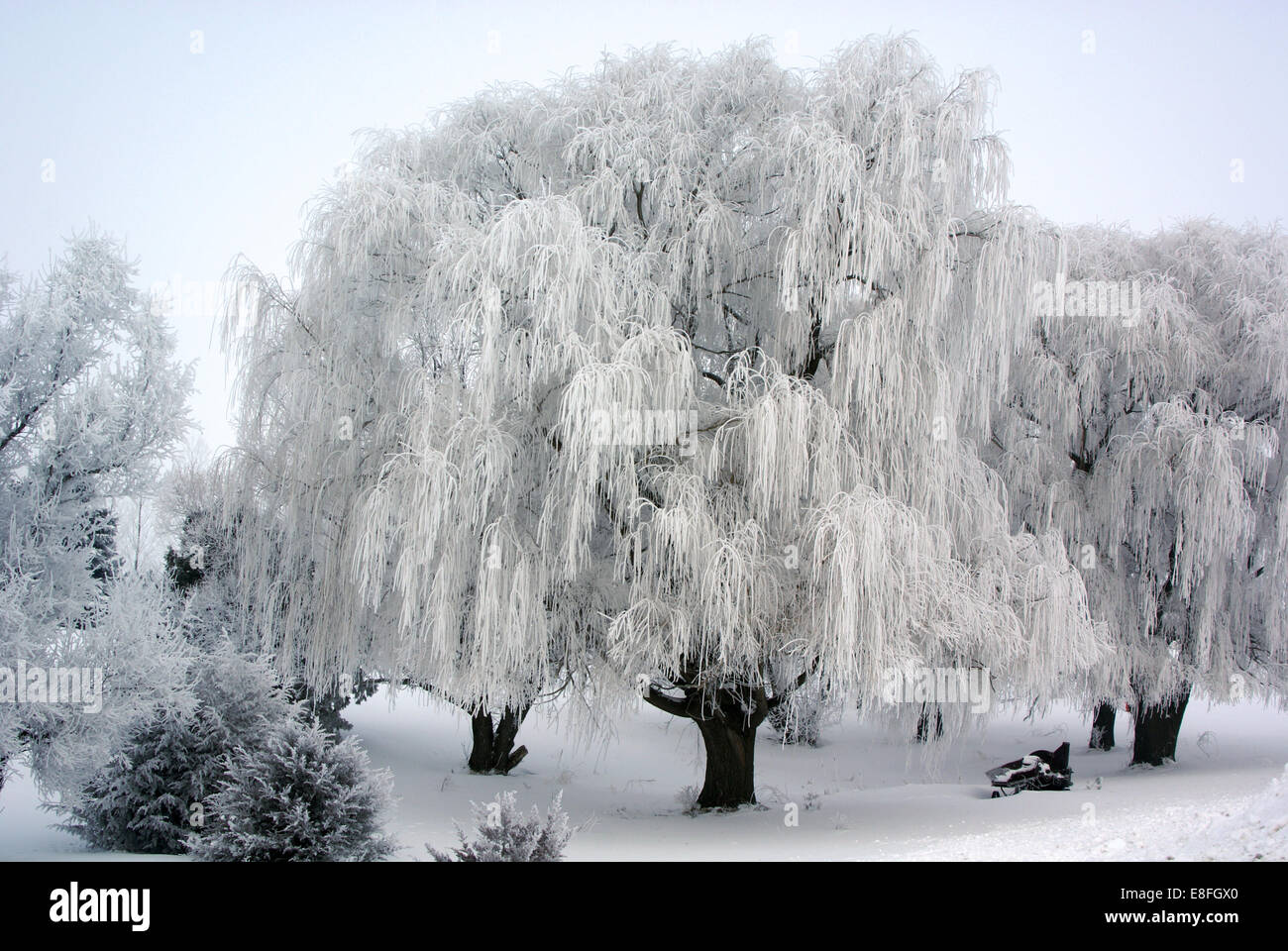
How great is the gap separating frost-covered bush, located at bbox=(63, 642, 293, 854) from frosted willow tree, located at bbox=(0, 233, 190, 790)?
0.84 m

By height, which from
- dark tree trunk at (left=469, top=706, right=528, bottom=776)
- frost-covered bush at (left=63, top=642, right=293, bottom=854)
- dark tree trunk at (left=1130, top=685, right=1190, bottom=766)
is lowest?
dark tree trunk at (left=469, top=706, right=528, bottom=776)

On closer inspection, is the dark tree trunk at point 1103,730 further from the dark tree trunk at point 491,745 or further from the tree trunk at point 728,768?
the dark tree trunk at point 491,745

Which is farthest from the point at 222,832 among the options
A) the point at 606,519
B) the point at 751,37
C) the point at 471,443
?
the point at 751,37

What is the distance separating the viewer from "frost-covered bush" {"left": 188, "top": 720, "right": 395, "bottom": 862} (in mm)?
6332

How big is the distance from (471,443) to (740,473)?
91.3 inches

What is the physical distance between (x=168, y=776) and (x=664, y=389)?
217 inches

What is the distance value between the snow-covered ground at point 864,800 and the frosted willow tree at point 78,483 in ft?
5.37

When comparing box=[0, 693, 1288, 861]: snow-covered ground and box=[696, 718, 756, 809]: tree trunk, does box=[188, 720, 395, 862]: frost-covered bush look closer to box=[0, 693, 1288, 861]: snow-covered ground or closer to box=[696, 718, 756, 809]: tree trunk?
box=[0, 693, 1288, 861]: snow-covered ground

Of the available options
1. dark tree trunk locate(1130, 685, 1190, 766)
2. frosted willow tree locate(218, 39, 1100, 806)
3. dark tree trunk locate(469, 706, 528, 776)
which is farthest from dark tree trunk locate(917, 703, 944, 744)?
dark tree trunk locate(469, 706, 528, 776)

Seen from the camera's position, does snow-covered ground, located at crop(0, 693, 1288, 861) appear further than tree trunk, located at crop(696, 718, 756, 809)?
No

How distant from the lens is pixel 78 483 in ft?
23.5

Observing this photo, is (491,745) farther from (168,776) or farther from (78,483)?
(78,483)

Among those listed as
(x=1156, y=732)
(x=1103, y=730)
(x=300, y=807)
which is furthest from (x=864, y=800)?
(x=1103, y=730)

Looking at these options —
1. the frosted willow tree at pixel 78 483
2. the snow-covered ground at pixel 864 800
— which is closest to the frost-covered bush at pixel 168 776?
the snow-covered ground at pixel 864 800
